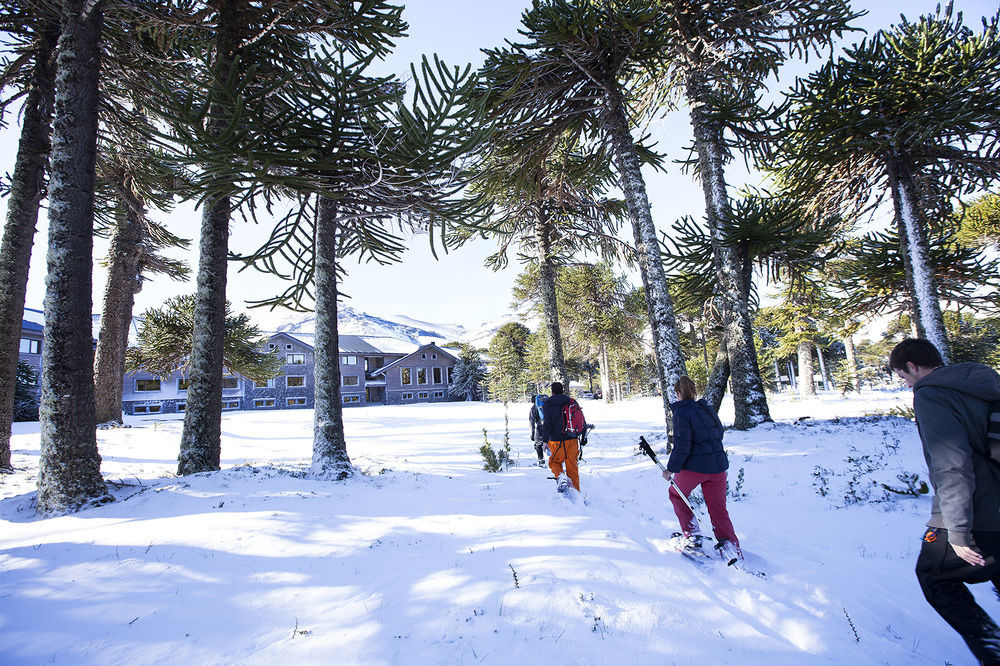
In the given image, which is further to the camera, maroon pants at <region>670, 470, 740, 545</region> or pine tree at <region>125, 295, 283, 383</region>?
pine tree at <region>125, 295, 283, 383</region>

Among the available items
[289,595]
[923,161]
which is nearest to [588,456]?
[289,595]

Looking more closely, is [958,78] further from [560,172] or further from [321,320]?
[321,320]

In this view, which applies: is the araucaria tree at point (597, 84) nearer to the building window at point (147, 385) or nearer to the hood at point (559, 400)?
the hood at point (559, 400)

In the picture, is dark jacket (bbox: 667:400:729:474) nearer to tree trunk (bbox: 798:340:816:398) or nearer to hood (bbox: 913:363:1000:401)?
hood (bbox: 913:363:1000:401)

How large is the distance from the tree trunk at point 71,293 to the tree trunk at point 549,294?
35.6 ft

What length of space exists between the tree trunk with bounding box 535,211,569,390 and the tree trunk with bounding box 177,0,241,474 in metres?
9.30

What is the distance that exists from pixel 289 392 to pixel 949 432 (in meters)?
44.5

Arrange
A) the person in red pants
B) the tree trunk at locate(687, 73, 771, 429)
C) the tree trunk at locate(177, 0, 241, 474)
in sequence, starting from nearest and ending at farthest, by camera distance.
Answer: the person in red pants → the tree trunk at locate(177, 0, 241, 474) → the tree trunk at locate(687, 73, 771, 429)

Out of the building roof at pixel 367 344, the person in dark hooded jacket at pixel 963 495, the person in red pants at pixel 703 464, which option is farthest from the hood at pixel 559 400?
the building roof at pixel 367 344

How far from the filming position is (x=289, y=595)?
2.90 metres

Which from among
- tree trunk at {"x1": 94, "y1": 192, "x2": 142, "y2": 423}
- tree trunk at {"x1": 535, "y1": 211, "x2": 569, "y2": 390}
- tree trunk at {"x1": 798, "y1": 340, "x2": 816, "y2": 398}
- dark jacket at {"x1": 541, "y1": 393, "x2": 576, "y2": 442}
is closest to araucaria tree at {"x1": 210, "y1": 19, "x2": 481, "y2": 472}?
dark jacket at {"x1": 541, "y1": 393, "x2": 576, "y2": 442}

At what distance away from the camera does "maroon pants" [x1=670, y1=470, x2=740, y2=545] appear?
3773mm

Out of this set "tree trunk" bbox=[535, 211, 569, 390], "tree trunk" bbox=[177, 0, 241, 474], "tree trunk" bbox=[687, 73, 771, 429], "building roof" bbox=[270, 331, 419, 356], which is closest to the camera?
"tree trunk" bbox=[177, 0, 241, 474]

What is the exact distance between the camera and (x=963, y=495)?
80.2 inches
